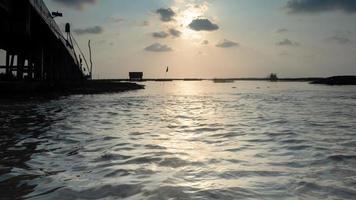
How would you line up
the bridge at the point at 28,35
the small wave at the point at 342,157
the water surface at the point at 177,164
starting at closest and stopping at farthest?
the water surface at the point at 177,164, the small wave at the point at 342,157, the bridge at the point at 28,35

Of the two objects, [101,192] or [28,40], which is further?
[28,40]

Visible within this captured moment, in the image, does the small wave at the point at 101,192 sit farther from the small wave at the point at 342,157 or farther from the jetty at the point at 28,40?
the jetty at the point at 28,40

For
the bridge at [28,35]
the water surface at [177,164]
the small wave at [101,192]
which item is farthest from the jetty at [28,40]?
the small wave at [101,192]

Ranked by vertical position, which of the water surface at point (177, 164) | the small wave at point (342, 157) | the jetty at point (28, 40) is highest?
the jetty at point (28, 40)

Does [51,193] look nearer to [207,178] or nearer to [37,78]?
[207,178]

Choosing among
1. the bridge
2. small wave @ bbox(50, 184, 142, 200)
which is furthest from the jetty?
small wave @ bbox(50, 184, 142, 200)

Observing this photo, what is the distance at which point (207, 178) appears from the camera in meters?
7.20

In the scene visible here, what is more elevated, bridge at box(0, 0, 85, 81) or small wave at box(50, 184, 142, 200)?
bridge at box(0, 0, 85, 81)

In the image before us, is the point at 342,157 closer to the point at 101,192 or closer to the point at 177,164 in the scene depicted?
the point at 177,164

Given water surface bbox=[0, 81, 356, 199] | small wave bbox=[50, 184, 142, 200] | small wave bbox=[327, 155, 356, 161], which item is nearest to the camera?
small wave bbox=[50, 184, 142, 200]

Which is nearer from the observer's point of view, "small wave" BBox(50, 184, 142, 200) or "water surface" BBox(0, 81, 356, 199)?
"small wave" BBox(50, 184, 142, 200)

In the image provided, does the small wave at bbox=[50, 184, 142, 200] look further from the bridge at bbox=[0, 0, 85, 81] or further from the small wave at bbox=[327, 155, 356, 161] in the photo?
the bridge at bbox=[0, 0, 85, 81]

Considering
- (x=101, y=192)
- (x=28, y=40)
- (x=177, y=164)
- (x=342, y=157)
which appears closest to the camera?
(x=101, y=192)

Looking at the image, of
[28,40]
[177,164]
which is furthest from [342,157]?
[28,40]
